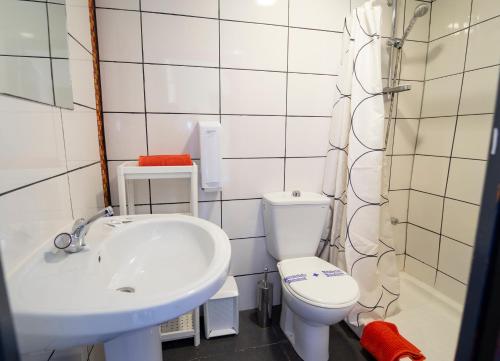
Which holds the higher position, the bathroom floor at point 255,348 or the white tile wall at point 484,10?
the white tile wall at point 484,10

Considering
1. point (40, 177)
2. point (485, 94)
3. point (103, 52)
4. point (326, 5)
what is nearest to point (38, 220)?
point (40, 177)

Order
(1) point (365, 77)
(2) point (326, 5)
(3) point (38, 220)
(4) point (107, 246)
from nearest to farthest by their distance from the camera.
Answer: (3) point (38, 220)
(4) point (107, 246)
(1) point (365, 77)
(2) point (326, 5)

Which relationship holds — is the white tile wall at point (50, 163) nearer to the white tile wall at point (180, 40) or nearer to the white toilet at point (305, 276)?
the white tile wall at point (180, 40)

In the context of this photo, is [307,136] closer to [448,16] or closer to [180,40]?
[180,40]

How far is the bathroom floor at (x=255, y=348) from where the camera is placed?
1.32 metres

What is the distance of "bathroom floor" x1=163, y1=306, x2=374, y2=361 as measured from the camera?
1322 mm

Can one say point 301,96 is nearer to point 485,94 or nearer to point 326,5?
point 326,5

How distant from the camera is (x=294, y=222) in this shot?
4.74ft

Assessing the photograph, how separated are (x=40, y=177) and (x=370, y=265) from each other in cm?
149

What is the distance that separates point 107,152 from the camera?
1.31 meters

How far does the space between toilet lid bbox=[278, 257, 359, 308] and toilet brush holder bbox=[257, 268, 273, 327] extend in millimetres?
218

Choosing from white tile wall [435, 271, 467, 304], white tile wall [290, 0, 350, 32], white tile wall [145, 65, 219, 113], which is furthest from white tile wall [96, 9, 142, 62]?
white tile wall [435, 271, 467, 304]

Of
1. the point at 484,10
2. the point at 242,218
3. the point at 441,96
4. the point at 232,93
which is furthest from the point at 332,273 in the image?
the point at 484,10

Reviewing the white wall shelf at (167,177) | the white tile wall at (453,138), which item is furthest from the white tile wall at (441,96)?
the white wall shelf at (167,177)
